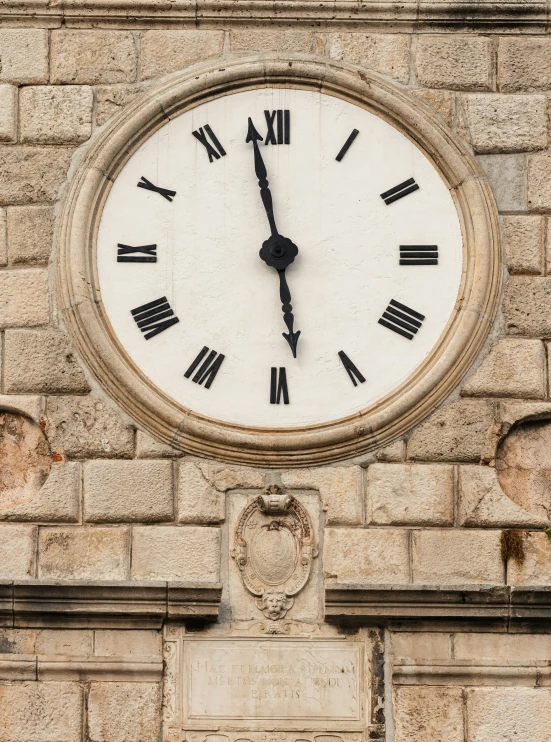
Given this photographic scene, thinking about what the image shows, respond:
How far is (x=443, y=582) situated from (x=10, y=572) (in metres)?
1.95

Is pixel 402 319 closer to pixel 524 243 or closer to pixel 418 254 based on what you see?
pixel 418 254

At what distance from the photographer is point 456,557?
9820 millimetres

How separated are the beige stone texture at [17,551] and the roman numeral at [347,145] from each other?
2.31m

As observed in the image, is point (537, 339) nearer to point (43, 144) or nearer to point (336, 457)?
point (336, 457)

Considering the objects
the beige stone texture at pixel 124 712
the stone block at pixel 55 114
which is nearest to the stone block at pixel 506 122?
the stone block at pixel 55 114

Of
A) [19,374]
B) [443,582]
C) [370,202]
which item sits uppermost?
[370,202]

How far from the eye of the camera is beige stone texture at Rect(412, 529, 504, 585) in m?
9.78

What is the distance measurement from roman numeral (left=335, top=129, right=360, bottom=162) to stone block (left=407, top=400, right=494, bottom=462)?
1332 millimetres

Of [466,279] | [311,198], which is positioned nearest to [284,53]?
[311,198]

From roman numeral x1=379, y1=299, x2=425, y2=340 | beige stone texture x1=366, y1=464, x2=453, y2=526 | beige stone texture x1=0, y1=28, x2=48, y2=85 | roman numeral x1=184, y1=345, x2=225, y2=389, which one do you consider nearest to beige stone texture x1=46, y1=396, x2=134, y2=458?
roman numeral x1=184, y1=345, x2=225, y2=389

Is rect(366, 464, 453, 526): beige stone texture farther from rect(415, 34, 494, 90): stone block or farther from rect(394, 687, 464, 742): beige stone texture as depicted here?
rect(415, 34, 494, 90): stone block

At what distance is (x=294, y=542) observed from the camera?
9.86 m

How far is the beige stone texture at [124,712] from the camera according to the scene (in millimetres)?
9562

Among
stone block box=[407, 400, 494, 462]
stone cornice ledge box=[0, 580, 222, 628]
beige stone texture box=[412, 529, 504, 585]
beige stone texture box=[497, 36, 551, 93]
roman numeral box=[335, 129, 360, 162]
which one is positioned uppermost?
beige stone texture box=[497, 36, 551, 93]
